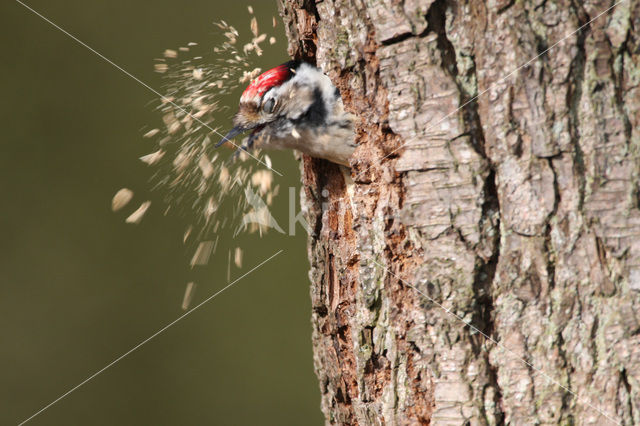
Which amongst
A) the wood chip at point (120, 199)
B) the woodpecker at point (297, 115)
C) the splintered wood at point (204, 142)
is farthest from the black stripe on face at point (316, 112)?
the wood chip at point (120, 199)

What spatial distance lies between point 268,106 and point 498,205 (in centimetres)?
75

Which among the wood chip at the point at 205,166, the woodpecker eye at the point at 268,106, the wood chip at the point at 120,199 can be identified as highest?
the woodpecker eye at the point at 268,106

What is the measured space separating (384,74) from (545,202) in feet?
0.98

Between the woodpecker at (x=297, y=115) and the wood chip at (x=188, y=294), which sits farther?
the wood chip at (x=188, y=294)

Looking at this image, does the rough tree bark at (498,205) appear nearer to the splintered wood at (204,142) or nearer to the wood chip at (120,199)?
the splintered wood at (204,142)

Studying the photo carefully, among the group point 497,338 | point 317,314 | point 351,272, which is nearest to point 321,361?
point 317,314

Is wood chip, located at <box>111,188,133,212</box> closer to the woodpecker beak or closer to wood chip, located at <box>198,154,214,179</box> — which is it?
wood chip, located at <box>198,154,214,179</box>

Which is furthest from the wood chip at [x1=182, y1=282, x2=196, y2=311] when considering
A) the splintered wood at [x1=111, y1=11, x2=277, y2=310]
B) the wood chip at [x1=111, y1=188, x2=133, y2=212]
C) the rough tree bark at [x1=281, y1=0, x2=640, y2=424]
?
the rough tree bark at [x1=281, y1=0, x2=640, y2=424]

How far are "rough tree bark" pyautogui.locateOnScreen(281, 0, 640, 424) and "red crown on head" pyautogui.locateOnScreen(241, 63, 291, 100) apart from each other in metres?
0.42

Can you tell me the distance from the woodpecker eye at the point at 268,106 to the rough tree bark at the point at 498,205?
0.45m

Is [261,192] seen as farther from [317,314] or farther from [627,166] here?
[627,166]

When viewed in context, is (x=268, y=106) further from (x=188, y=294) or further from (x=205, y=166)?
(x=188, y=294)

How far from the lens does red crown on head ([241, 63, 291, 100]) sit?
1.47 m

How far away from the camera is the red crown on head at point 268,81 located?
4.82 feet
